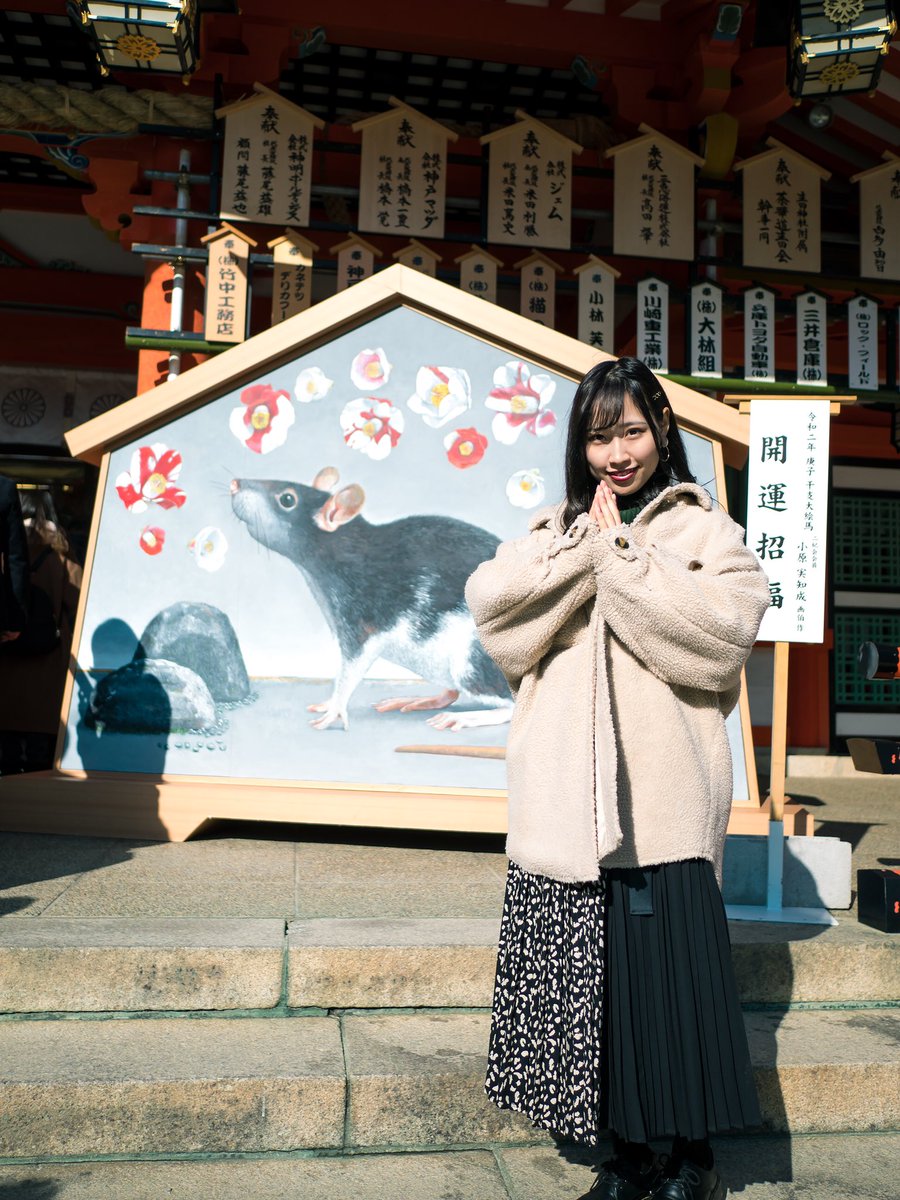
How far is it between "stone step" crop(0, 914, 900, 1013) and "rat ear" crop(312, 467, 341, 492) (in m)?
1.95

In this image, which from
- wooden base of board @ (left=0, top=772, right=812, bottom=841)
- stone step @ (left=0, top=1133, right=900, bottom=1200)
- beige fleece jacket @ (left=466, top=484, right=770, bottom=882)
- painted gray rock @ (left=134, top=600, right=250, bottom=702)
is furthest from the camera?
painted gray rock @ (left=134, top=600, right=250, bottom=702)

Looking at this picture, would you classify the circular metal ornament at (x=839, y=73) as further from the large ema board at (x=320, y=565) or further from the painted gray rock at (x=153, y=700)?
the painted gray rock at (x=153, y=700)

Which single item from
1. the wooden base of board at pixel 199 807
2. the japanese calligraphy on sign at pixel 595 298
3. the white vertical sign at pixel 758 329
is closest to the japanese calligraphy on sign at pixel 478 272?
the japanese calligraphy on sign at pixel 595 298

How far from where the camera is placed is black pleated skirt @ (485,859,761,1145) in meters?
2.16

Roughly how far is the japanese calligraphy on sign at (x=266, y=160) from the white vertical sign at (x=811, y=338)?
3.40m

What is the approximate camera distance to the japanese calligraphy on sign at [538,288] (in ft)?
24.0

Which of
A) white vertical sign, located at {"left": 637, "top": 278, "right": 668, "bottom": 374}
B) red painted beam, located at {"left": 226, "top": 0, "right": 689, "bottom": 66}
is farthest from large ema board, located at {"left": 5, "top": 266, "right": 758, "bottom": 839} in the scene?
red painted beam, located at {"left": 226, "top": 0, "right": 689, "bottom": 66}

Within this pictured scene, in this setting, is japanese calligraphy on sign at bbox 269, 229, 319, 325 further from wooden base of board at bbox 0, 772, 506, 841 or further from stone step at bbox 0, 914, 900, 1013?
stone step at bbox 0, 914, 900, 1013

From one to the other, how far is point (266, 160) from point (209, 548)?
3.60 meters

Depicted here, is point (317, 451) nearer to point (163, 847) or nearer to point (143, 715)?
point (143, 715)

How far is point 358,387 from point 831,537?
560 cm

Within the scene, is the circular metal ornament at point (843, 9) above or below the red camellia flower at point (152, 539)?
above

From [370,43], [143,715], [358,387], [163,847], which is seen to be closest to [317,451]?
[358,387]

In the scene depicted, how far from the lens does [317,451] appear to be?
15.2ft
